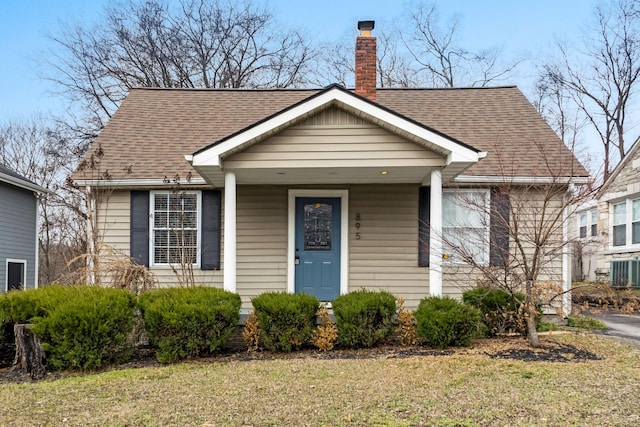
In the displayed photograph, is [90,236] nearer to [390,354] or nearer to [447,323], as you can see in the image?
[390,354]

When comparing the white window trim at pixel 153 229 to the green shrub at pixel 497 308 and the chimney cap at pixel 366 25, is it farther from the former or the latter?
the green shrub at pixel 497 308

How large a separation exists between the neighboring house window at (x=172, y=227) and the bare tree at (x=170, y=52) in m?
13.6

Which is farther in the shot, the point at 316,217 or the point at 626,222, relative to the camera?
the point at 626,222

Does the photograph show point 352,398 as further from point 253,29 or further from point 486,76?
point 486,76

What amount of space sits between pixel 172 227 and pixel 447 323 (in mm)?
5155

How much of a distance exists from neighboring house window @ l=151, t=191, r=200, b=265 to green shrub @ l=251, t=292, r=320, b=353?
2.87 metres

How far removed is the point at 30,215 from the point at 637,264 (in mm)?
16816

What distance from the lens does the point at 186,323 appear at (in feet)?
20.3

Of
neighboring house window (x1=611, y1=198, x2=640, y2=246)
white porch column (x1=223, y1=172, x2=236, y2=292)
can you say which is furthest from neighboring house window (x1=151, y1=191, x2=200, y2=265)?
neighboring house window (x1=611, y1=198, x2=640, y2=246)

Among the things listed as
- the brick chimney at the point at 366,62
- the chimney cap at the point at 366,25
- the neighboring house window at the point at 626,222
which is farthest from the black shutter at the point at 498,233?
the neighboring house window at the point at 626,222

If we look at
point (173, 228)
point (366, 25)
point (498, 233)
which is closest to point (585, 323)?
point (498, 233)

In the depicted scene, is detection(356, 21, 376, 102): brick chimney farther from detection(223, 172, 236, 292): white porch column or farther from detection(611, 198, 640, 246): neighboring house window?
detection(611, 198, 640, 246): neighboring house window

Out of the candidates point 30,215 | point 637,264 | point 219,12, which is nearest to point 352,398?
point 637,264

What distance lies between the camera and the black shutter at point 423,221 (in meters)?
8.90
